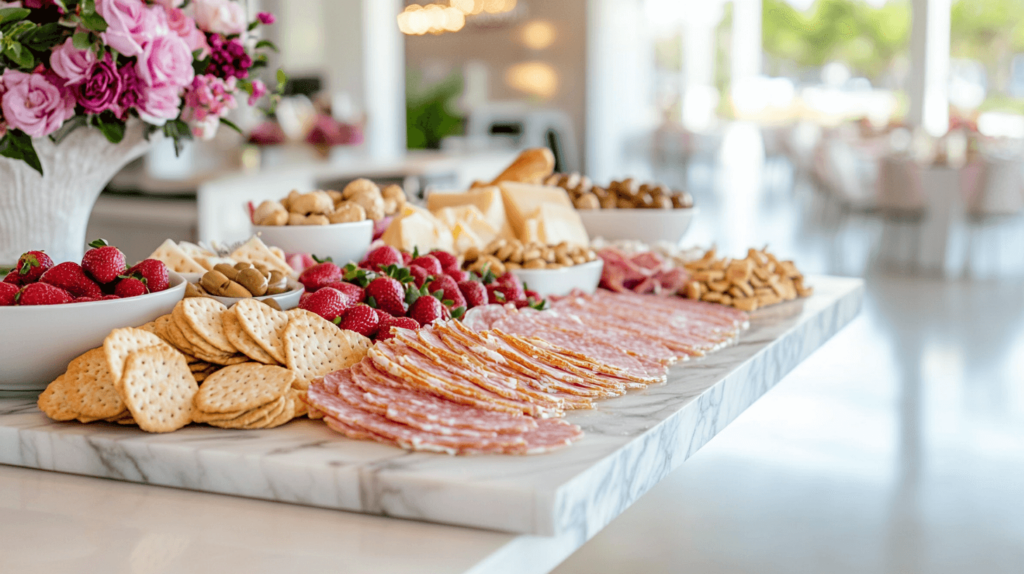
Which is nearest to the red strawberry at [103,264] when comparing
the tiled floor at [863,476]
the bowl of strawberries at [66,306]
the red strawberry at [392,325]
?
the bowl of strawberries at [66,306]

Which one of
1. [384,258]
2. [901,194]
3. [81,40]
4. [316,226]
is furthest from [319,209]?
[901,194]

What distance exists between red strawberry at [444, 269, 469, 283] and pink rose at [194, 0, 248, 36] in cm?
55

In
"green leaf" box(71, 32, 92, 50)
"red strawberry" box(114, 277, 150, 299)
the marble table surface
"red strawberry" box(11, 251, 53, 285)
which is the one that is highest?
"green leaf" box(71, 32, 92, 50)

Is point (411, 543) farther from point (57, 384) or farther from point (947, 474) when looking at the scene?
point (947, 474)

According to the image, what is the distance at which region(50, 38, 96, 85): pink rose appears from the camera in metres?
1.32

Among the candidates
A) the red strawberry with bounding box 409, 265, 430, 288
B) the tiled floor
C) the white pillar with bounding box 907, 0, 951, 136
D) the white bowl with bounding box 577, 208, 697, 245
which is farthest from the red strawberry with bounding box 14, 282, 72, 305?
the white pillar with bounding box 907, 0, 951, 136

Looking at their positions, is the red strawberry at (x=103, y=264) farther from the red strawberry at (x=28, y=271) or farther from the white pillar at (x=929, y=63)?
the white pillar at (x=929, y=63)

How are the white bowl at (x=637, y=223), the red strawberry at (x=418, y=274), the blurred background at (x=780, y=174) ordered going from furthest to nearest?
the blurred background at (x=780, y=174)
the white bowl at (x=637, y=223)
the red strawberry at (x=418, y=274)

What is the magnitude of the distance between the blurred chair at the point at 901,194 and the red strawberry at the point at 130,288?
6.93m

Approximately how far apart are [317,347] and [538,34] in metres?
10.8

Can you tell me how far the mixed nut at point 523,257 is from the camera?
5.06ft

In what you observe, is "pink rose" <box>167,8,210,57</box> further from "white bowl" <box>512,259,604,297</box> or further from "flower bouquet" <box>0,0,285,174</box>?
"white bowl" <box>512,259,604,297</box>

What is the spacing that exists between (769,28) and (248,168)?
39.0 ft

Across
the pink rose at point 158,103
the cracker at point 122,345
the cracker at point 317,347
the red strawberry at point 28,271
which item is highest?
the pink rose at point 158,103
